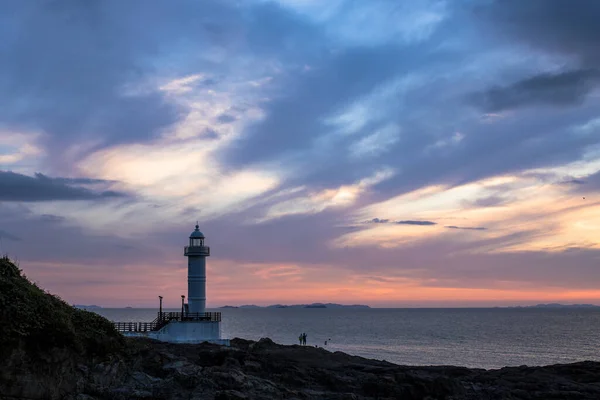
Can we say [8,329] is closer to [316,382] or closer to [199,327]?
[316,382]

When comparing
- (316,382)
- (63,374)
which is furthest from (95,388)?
(316,382)

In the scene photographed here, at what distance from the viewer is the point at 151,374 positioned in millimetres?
26047

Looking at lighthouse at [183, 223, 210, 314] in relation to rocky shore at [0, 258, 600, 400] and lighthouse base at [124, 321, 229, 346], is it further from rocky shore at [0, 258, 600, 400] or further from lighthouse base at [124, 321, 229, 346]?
rocky shore at [0, 258, 600, 400]

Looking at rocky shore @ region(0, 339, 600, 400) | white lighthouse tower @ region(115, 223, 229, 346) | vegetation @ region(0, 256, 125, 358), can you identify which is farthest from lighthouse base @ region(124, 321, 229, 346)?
vegetation @ region(0, 256, 125, 358)

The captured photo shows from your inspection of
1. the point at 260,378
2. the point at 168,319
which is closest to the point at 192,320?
the point at 168,319

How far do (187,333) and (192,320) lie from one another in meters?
1.46

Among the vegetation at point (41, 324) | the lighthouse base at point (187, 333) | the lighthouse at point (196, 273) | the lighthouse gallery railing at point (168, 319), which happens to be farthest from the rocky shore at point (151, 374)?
the lighthouse at point (196, 273)

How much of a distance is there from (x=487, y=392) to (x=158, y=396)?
62.6 feet

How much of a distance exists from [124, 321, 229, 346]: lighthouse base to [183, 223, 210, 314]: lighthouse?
12.0 ft

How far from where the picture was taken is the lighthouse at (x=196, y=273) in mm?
56281

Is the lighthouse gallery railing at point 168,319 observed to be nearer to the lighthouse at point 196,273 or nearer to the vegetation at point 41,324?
the lighthouse at point 196,273

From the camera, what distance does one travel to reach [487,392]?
113ft

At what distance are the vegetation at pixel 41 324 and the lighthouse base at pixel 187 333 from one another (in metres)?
27.7

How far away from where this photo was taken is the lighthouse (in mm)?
56281
